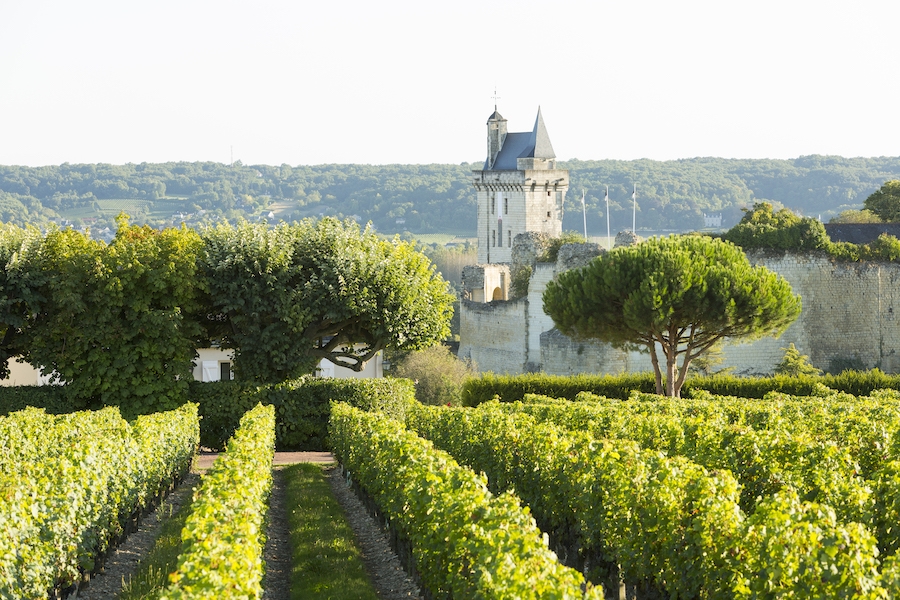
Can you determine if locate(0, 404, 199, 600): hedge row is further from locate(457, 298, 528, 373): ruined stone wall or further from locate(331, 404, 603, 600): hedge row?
locate(457, 298, 528, 373): ruined stone wall

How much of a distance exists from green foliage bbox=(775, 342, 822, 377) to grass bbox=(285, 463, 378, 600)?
27680 millimetres

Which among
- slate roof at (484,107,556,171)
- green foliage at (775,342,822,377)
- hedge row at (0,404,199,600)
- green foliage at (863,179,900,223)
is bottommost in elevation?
green foliage at (775,342,822,377)

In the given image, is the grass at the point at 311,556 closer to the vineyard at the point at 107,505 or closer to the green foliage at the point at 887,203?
the vineyard at the point at 107,505

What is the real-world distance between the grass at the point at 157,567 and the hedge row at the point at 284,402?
9.21m

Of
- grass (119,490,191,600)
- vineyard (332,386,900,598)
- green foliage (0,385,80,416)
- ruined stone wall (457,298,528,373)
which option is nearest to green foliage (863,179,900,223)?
ruined stone wall (457,298,528,373)

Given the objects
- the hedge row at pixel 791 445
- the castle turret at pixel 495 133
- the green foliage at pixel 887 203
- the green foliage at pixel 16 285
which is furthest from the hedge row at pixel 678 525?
the castle turret at pixel 495 133

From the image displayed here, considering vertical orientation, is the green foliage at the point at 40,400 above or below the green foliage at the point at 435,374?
above

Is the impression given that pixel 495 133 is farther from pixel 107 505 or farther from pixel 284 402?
pixel 107 505

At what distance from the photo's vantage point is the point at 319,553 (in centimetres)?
1133

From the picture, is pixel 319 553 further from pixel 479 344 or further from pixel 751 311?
pixel 479 344

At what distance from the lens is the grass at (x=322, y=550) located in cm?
996

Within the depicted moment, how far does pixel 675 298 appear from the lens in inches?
1018

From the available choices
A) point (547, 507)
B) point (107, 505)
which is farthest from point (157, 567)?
point (547, 507)

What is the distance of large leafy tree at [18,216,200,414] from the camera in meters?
21.5
